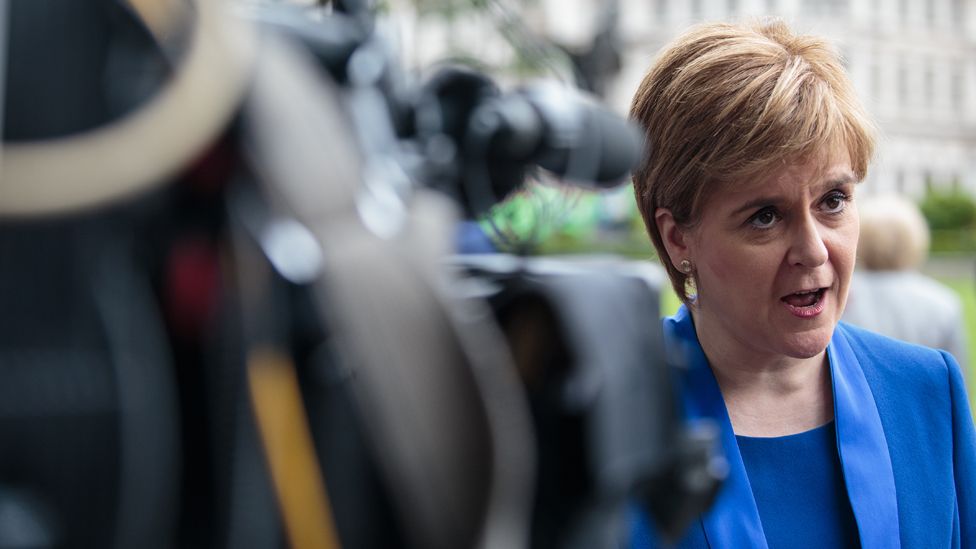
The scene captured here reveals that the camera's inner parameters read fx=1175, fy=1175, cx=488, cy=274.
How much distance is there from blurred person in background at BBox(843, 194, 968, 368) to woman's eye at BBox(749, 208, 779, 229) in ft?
8.06

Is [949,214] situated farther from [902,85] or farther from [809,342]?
[809,342]

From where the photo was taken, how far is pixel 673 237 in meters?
1.74

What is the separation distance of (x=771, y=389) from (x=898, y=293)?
8.32 ft

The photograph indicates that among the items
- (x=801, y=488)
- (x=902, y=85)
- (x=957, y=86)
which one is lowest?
(x=801, y=488)

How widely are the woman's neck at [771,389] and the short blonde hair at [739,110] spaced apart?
21cm

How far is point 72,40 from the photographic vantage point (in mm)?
915

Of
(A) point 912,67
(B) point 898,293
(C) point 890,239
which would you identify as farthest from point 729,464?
(A) point 912,67

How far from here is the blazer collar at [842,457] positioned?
1504mm

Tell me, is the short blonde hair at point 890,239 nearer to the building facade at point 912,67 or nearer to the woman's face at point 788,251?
the woman's face at point 788,251

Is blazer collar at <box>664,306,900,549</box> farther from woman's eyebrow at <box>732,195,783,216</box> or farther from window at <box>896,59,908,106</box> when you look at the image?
window at <box>896,59,908,106</box>

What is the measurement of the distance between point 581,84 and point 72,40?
67 cm

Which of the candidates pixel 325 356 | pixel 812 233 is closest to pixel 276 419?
pixel 325 356

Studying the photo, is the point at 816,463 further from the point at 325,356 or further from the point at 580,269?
the point at 325,356

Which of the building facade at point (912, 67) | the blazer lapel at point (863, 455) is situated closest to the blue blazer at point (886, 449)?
the blazer lapel at point (863, 455)
